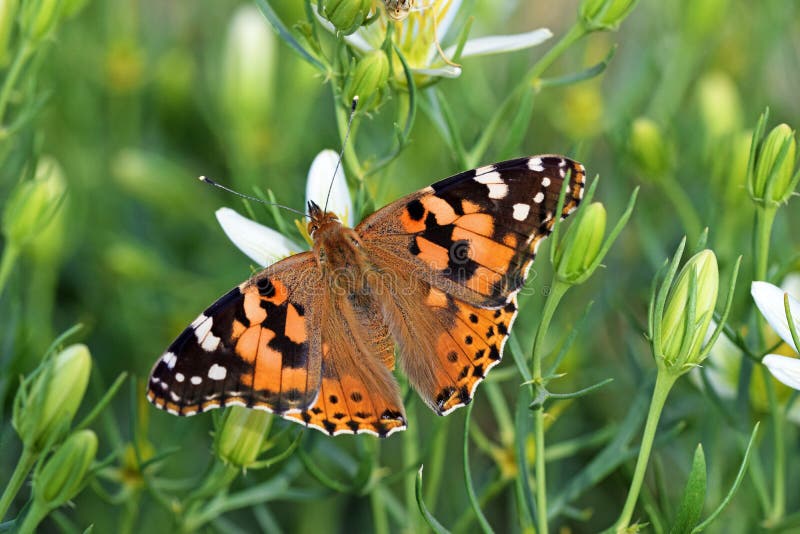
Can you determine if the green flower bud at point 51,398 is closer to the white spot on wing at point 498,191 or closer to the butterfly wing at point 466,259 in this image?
the butterfly wing at point 466,259

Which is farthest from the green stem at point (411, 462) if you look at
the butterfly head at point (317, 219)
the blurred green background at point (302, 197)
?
the butterfly head at point (317, 219)

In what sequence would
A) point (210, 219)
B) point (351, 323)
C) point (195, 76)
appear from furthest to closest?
point (195, 76) → point (210, 219) → point (351, 323)

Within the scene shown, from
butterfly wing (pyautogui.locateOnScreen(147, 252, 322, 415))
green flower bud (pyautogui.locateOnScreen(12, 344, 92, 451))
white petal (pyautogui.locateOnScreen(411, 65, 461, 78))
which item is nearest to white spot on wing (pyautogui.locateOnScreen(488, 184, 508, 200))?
white petal (pyautogui.locateOnScreen(411, 65, 461, 78))

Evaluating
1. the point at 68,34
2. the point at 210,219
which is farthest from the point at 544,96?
the point at 68,34

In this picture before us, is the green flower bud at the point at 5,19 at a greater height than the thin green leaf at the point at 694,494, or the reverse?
the green flower bud at the point at 5,19

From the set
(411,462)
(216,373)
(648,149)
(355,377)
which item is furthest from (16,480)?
(648,149)

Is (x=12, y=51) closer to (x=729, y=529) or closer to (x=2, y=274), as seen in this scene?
(x=2, y=274)
